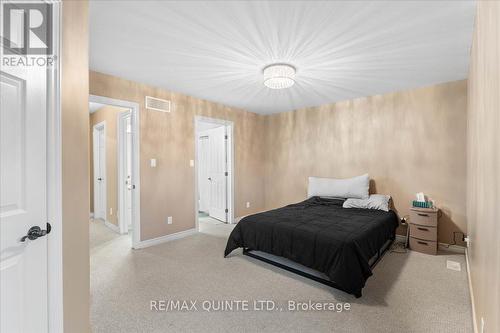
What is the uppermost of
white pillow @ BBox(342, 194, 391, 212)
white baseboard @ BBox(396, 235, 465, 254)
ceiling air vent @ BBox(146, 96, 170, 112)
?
ceiling air vent @ BBox(146, 96, 170, 112)

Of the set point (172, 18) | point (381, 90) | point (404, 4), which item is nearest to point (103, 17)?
point (172, 18)

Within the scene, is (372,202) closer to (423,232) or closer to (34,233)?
(423,232)

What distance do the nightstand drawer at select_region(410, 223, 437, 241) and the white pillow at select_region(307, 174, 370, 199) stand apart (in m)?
0.77

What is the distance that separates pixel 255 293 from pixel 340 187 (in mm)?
2551

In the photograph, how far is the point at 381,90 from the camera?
368 cm

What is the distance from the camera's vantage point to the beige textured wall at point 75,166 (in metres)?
1.33

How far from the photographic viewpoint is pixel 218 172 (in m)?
5.22

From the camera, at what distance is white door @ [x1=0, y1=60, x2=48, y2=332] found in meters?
1.05

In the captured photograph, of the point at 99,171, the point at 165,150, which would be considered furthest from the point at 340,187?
the point at 99,171

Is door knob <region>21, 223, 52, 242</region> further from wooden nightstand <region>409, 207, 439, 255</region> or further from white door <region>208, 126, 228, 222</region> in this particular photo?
wooden nightstand <region>409, 207, 439, 255</region>

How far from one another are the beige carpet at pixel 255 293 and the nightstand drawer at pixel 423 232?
25 cm

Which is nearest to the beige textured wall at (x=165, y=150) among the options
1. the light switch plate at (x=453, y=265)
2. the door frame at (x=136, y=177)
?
the door frame at (x=136, y=177)

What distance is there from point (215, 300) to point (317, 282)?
1.07 metres

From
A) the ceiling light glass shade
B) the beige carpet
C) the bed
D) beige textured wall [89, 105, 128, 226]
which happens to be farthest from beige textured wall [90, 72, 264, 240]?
the ceiling light glass shade
